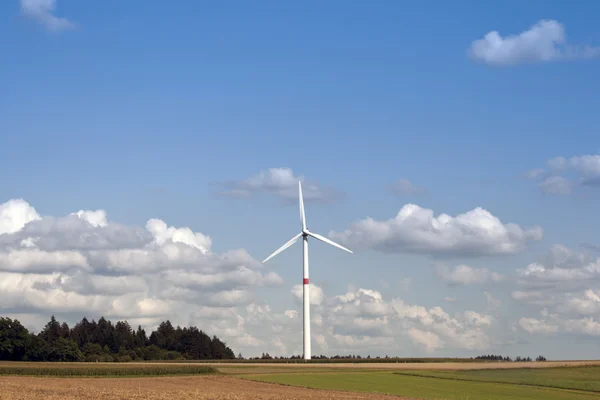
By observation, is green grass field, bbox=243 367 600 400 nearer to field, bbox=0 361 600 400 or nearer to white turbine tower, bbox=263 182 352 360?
field, bbox=0 361 600 400

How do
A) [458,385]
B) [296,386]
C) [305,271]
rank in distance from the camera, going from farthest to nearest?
[305,271] → [458,385] → [296,386]

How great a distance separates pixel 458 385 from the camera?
9150 centimetres

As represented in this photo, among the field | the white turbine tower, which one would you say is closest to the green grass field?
the field

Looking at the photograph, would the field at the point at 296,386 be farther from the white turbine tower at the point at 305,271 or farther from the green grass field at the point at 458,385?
the white turbine tower at the point at 305,271

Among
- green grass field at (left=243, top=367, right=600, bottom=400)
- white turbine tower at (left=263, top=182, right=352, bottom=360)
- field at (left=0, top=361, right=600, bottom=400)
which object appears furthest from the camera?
white turbine tower at (left=263, top=182, right=352, bottom=360)

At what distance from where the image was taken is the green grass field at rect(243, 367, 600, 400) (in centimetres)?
7806

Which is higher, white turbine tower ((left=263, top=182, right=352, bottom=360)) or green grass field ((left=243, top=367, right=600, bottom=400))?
white turbine tower ((left=263, top=182, right=352, bottom=360))

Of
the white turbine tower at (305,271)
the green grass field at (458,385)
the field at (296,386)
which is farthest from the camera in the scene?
the white turbine tower at (305,271)

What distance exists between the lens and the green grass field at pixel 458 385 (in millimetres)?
78062

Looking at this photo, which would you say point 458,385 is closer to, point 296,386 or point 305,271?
point 296,386

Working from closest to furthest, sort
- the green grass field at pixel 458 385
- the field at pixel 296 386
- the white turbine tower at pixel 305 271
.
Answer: the field at pixel 296 386, the green grass field at pixel 458 385, the white turbine tower at pixel 305 271

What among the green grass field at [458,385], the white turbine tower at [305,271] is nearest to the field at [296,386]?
the green grass field at [458,385]

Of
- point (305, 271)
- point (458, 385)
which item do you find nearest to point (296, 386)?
point (458, 385)

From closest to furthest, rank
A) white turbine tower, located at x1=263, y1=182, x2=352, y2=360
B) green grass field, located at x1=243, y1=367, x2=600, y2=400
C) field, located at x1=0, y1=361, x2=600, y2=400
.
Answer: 1. field, located at x1=0, y1=361, x2=600, y2=400
2. green grass field, located at x1=243, y1=367, x2=600, y2=400
3. white turbine tower, located at x1=263, y1=182, x2=352, y2=360
